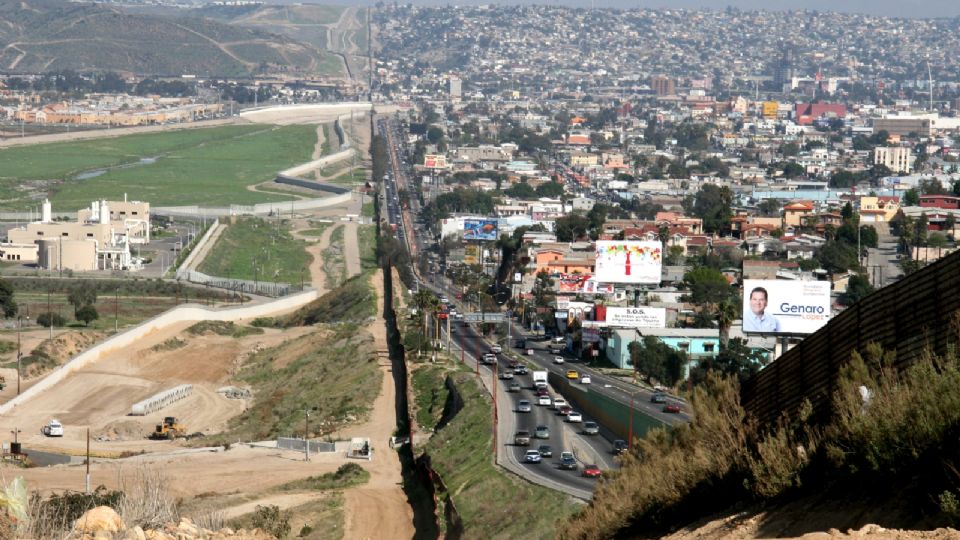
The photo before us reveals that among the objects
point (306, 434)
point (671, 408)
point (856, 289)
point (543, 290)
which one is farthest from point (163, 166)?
point (671, 408)

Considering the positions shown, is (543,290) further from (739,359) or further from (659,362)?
(739,359)

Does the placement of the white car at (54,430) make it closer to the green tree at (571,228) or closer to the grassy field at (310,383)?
the grassy field at (310,383)

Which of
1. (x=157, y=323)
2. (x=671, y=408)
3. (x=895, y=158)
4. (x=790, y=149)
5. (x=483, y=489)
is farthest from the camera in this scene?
(x=790, y=149)

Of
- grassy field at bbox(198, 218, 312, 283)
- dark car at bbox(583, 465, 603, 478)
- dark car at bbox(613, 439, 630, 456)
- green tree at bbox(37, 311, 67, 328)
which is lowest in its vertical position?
grassy field at bbox(198, 218, 312, 283)

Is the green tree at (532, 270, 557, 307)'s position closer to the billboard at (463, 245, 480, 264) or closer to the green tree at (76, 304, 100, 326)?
Result: the billboard at (463, 245, 480, 264)

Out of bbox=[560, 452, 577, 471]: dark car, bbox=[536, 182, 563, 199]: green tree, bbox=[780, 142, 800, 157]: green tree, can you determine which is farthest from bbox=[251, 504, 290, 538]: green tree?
bbox=[780, 142, 800, 157]: green tree

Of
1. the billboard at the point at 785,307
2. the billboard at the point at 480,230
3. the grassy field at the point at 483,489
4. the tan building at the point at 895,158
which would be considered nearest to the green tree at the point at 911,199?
the billboard at the point at 480,230
